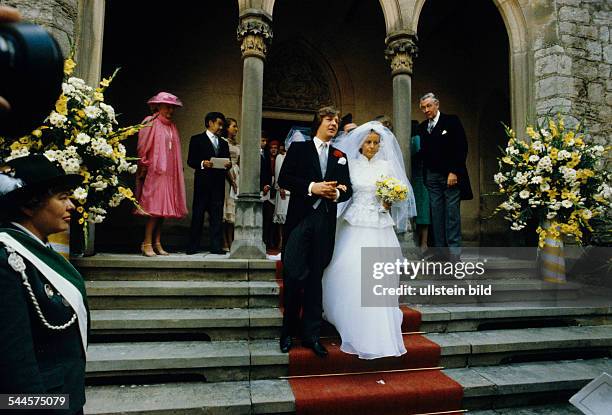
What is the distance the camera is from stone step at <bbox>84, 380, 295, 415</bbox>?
256 cm

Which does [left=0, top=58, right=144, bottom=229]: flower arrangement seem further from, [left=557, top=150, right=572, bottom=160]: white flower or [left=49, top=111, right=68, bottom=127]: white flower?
[left=557, top=150, right=572, bottom=160]: white flower

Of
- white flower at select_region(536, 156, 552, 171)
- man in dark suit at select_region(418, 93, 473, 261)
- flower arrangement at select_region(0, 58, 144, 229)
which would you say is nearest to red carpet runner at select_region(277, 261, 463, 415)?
man in dark suit at select_region(418, 93, 473, 261)

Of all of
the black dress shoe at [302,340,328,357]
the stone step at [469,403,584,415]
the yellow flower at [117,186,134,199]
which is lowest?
the stone step at [469,403,584,415]

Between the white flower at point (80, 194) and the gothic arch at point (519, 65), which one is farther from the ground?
the gothic arch at point (519, 65)

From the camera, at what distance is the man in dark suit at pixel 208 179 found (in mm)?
5191

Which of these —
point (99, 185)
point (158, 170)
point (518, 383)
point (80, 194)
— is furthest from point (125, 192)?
point (518, 383)

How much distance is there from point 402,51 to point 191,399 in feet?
17.2

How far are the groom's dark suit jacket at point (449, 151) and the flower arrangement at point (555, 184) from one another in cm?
55

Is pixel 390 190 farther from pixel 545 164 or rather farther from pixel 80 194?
pixel 80 194

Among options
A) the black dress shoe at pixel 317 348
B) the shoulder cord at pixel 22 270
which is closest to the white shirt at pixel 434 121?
the black dress shoe at pixel 317 348

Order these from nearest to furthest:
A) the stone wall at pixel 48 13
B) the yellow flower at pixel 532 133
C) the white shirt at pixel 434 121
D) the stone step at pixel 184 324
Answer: the stone step at pixel 184 324 → the stone wall at pixel 48 13 → the yellow flower at pixel 532 133 → the white shirt at pixel 434 121

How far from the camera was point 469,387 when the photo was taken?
118 inches

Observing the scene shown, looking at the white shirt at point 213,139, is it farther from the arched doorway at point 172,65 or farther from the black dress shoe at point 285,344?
the black dress shoe at point 285,344

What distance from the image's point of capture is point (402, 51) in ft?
18.5
